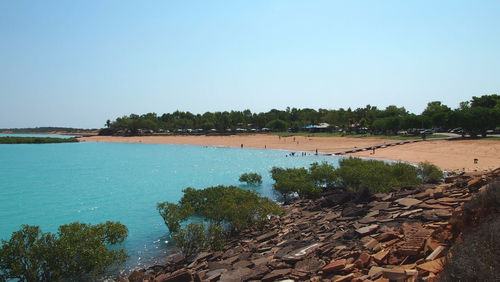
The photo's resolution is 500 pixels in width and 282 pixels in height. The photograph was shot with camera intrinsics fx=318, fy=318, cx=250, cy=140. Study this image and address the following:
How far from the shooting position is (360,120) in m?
116

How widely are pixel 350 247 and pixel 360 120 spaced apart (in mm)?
112243

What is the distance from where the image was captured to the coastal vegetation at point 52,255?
1141cm

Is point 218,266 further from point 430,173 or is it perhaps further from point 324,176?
point 430,173

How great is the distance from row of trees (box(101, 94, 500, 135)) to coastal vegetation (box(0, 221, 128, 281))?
71.4 m

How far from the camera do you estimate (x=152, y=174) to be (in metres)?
49.2

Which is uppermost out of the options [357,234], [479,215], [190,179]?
[479,215]

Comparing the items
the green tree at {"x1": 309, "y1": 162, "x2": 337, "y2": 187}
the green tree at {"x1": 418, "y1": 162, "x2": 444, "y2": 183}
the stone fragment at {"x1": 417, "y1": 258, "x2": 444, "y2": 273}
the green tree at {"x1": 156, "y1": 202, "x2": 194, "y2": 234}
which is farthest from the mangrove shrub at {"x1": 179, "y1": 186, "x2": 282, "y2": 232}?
the green tree at {"x1": 418, "y1": 162, "x2": 444, "y2": 183}

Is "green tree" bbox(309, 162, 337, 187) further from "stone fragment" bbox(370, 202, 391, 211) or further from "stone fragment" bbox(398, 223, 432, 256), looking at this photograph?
"stone fragment" bbox(398, 223, 432, 256)

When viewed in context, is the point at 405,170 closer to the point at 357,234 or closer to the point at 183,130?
the point at 357,234

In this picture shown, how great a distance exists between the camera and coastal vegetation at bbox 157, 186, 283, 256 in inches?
598

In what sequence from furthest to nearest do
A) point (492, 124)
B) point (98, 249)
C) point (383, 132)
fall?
point (383, 132) < point (492, 124) < point (98, 249)

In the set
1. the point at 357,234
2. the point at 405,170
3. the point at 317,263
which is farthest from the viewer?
the point at 405,170

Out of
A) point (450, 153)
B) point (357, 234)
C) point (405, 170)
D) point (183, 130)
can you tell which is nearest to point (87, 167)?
point (405, 170)

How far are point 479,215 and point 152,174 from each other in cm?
4629
